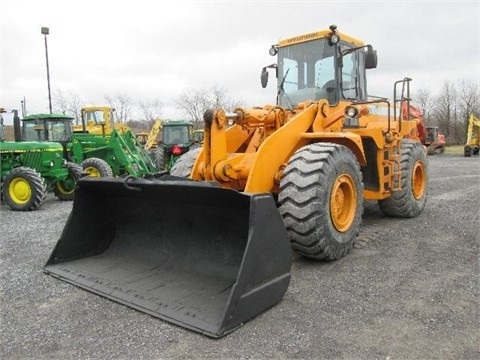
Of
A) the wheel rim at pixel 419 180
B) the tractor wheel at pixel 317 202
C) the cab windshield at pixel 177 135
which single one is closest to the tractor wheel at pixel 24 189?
the tractor wheel at pixel 317 202

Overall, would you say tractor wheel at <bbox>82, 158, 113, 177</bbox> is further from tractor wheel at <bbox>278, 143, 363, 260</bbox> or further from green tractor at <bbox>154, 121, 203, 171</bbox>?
tractor wheel at <bbox>278, 143, 363, 260</bbox>

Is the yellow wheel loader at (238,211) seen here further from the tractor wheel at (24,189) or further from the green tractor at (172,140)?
the green tractor at (172,140)

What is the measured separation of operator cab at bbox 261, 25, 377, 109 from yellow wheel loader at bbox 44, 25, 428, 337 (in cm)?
2

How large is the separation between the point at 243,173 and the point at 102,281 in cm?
178

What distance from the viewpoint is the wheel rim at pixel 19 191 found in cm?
915

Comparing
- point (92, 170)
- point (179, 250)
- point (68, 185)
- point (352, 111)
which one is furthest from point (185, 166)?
point (92, 170)

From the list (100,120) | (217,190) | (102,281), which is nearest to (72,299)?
(102,281)

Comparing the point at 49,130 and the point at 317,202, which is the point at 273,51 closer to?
the point at 317,202

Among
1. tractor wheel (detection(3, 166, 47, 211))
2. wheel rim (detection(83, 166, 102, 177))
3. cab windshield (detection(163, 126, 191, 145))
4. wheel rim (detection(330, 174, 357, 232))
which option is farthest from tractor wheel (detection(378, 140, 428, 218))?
cab windshield (detection(163, 126, 191, 145))

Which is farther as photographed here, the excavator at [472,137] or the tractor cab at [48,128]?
the excavator at [472,137]

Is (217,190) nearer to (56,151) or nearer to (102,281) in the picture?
(102,281)

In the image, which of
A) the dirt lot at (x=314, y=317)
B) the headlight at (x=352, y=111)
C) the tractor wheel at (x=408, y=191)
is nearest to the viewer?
the dirt lot at (x=314, y=317)

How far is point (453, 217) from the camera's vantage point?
6848mm

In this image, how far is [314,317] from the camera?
328cm
